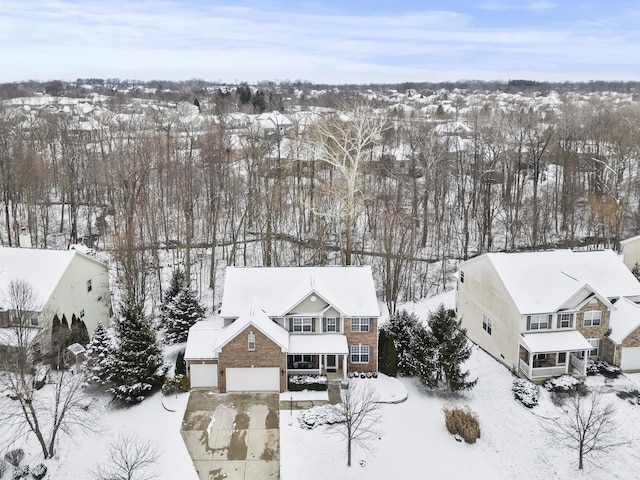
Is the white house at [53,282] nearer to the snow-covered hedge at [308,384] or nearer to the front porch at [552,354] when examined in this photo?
the snow-covered hedge at [308,384]

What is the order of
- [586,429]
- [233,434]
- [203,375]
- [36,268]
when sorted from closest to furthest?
[586,429] → [233,434] → [203,375] → [36,268]

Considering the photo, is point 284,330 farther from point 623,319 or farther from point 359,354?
point 623,319

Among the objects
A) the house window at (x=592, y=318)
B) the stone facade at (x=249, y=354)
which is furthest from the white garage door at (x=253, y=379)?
the house window at (x=592, y=318)

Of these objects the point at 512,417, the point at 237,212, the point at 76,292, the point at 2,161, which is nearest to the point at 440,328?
the point at 512,417

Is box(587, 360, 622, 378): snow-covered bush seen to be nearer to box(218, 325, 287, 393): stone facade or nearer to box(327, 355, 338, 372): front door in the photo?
box(327, 355, 338, 372): front door

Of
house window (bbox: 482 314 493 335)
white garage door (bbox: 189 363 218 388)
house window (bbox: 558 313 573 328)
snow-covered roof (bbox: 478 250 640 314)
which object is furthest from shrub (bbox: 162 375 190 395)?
house window (bbox: 558 313 573 328)

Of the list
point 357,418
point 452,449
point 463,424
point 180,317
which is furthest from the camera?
point 180,317

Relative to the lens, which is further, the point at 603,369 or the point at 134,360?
the point at 603,369

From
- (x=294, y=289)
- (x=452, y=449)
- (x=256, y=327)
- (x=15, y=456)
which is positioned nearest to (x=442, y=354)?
(x=452, y=449)
